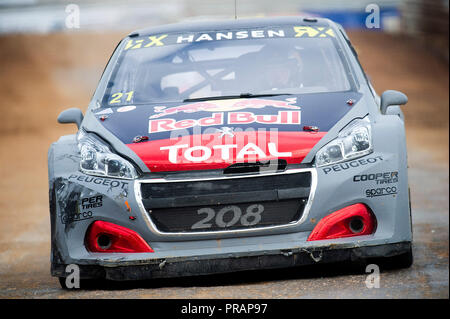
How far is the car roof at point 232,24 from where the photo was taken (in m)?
7.06

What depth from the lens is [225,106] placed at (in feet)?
19.5

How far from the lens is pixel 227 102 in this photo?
19.9ft

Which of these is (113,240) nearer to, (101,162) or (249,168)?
(101,162)

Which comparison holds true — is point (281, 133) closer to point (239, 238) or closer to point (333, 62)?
point (239, 238)

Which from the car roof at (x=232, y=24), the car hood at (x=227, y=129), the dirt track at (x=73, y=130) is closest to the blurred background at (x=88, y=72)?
the dirt track at (x=73, y=130)

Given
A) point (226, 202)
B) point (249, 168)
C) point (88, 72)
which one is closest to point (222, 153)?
point (249, 168)

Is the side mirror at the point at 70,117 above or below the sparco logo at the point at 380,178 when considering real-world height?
above

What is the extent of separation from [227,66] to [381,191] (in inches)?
69.1

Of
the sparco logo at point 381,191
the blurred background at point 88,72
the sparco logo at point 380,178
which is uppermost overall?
the sparco logo at point 380,178

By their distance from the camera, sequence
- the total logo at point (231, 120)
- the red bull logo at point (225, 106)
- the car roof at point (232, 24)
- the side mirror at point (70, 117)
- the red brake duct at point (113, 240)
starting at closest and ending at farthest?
the red brake duct at point (113, 240) → the total logo at point (231, 120) → the red bull logo at point (225, 106) → the side mirror at point (70, 117) → the car roof at point (232, 24)

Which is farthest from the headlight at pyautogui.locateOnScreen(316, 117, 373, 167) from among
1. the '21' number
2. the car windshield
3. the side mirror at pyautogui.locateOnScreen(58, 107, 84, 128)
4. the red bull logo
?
the side mirror at pyautogui.locateOnScreen(58, 107, 84, 128)

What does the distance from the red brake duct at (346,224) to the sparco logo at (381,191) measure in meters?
0.08

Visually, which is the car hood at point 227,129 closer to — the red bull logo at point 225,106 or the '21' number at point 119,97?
the red bull logo at point 225,106
